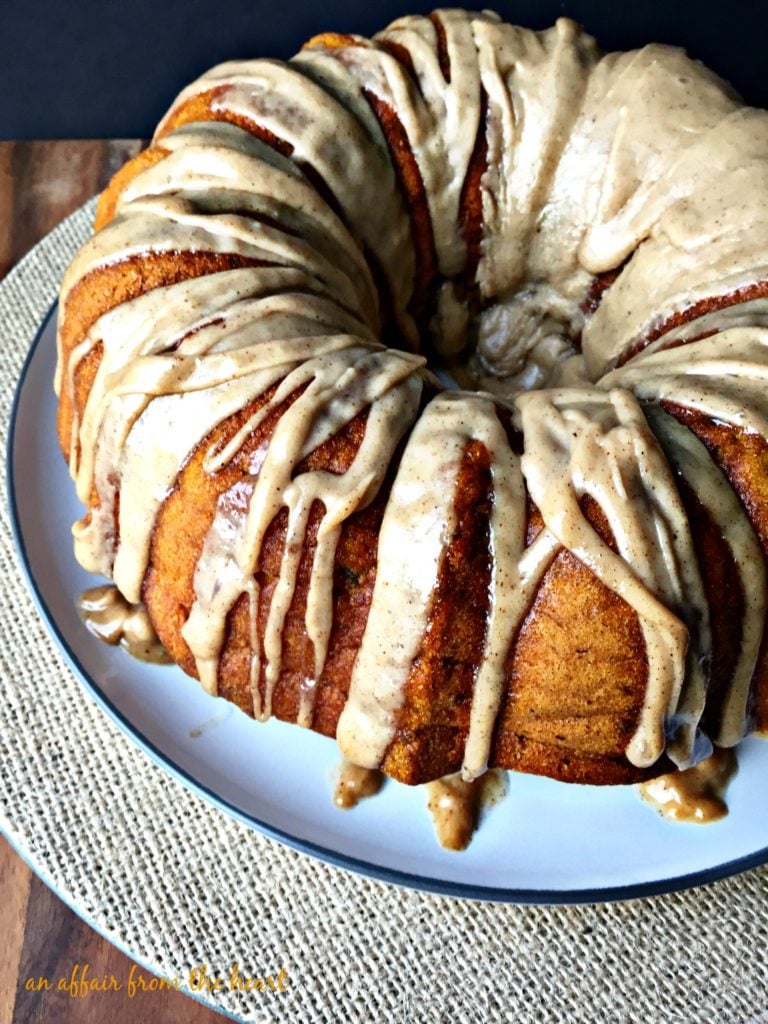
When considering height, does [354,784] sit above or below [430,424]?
below

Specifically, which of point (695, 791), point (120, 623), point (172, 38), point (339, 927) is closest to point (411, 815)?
point (339, 927)

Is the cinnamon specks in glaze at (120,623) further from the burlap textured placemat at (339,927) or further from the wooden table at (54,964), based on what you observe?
the wooden table at (54,964)

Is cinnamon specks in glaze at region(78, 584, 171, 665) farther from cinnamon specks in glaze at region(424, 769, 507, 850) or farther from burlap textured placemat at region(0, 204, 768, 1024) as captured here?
cinnamon specks in glaze at region(424, 769, 507, 850)

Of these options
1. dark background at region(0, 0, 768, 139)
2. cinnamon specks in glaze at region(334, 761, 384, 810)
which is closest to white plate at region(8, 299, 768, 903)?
cinnamon specks in glaze at region(334, 761, 384, 810)

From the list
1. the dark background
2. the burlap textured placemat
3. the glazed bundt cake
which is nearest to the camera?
the glazed bundt cake

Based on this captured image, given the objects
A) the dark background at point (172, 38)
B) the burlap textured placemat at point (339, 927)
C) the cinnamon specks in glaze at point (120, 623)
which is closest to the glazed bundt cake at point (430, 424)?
the cinnamon specks in glaze at point (120, 623)

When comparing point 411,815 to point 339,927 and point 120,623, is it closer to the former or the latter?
point 339,927
